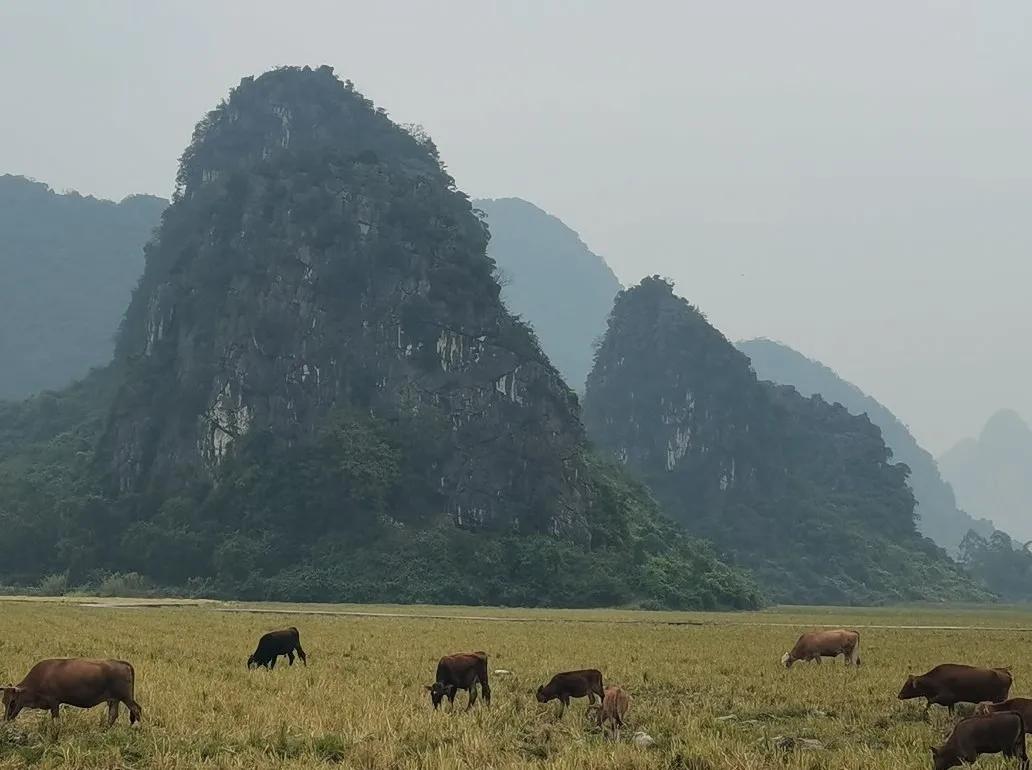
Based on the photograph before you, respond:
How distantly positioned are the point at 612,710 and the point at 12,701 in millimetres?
8523

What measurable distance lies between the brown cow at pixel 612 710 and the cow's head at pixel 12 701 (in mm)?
8275

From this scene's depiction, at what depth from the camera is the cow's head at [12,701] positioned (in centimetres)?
1206

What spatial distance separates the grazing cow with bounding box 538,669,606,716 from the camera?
14438 mm

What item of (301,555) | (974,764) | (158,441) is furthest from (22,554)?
(974,764)

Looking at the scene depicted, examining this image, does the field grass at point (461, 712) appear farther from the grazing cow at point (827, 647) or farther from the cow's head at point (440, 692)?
the grazing cow at point (827, 647)

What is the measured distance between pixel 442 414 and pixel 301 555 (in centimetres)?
2346

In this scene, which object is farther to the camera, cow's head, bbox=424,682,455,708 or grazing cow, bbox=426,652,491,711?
grazing cow, bbox=426,652,491,711

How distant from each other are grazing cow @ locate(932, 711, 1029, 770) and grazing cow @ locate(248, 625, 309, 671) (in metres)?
14.5

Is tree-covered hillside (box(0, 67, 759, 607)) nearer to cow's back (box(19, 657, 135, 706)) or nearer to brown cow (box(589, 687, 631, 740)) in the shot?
brown cow (box(589, 687, 631, 740))

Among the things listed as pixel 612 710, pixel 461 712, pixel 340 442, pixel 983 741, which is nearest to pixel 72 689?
pixel 461 712

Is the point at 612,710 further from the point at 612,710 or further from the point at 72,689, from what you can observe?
the point at 72,689

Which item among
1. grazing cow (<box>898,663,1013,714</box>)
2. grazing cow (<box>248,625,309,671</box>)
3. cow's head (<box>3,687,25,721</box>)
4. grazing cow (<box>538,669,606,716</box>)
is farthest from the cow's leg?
grazing cow (<box>898,663,1013,714</box>)

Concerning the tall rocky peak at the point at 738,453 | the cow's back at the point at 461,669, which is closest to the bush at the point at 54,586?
the cow's back at the point at 461,669

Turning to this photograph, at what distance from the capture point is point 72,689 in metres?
12.1
